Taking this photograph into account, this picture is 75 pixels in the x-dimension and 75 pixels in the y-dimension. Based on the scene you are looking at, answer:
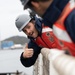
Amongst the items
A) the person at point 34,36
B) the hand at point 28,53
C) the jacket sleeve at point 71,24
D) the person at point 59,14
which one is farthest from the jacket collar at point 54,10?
the hand at point 28,53

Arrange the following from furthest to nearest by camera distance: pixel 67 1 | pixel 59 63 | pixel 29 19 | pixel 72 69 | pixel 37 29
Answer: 1. pixel 29 19
2. pixel 37 29
3. pixel 67 1
4. pixel 59 63
5. pixel 72 69

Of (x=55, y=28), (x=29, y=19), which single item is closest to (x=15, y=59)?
(x=29, y=19)

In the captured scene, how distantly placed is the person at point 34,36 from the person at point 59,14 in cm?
211

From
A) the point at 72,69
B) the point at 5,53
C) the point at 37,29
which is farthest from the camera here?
the point at 5,53

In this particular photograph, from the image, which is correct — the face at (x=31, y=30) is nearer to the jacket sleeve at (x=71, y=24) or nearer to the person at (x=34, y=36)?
the person at (x=34, y=36)

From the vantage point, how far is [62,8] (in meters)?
2.22

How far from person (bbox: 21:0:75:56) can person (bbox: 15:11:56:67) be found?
6.92ft

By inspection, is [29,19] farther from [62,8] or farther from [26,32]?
[62,8]

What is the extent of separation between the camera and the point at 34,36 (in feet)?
15.2

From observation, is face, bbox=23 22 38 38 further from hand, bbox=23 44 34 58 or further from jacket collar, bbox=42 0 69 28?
jacket collar, bbox=42 0 69 28

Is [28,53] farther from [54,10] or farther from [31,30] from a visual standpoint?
[54,10]

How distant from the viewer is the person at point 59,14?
2.17m

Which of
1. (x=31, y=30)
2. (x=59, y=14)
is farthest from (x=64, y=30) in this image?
(x=31, y=30)

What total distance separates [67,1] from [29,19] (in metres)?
2.62
